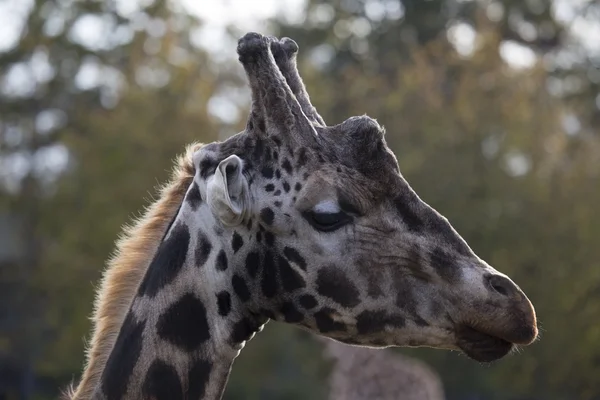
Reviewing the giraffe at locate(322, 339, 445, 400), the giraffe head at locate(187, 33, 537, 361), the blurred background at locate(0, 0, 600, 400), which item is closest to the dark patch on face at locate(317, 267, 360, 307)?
the giraffe head at locate(187, 33, 537, 361)

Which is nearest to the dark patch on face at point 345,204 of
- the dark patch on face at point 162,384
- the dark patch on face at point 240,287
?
the dark patch on face at point 240,287

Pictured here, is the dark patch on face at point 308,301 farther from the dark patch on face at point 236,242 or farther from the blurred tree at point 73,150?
the blurred tree at point 73,150

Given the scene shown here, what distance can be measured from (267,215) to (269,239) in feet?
0.35

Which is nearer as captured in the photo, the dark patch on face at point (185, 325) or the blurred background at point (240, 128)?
the dark patch on face at point (185, 325)

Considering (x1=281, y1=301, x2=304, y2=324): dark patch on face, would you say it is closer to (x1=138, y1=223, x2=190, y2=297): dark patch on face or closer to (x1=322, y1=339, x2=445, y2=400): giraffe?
(x1=138, y1=223, x2=190, y2=297): dark patch on face

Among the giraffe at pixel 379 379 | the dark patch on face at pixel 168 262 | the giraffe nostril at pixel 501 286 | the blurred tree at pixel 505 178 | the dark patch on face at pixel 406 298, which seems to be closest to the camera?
the giraffe nostril at pixel 501 286

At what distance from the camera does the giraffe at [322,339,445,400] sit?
1551 centimetres

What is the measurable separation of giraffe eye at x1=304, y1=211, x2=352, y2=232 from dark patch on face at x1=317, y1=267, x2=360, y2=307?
0.58 ft

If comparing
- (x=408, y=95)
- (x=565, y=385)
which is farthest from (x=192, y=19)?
(x=565, y=385)

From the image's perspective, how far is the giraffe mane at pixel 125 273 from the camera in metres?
5.22

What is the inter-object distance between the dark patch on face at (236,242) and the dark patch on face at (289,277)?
188 mm

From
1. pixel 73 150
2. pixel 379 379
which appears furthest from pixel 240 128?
pixel 379 379

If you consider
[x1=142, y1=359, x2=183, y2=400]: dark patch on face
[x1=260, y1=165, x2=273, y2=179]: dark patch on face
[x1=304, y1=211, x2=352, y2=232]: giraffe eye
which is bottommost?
[x1=142, y1=359, x2=183, y2=400]: dark patch on face

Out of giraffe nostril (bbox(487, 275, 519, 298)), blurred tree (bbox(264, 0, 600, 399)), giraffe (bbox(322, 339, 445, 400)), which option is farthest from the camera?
blurred tree (bbox(264, 0, 600, 399))
